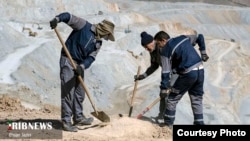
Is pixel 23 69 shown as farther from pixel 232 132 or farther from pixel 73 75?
pixel 232 132

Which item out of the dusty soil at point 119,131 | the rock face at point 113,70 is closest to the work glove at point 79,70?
the dusty soil at point 119,131

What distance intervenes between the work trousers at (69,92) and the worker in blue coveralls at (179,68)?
4.18 feet

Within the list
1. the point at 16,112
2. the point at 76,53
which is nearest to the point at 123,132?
the point at 76,53

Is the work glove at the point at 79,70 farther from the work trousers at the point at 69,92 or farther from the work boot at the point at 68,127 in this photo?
the work boot at the point at 68,127

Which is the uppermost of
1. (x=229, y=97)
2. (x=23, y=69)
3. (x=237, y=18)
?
(x=237, y=18)

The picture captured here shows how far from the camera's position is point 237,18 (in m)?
45.4

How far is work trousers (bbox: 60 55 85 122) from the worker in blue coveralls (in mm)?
1273

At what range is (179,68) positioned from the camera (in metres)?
7.29

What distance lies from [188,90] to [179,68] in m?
0.46

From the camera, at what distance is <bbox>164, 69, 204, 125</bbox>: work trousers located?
7.30 m

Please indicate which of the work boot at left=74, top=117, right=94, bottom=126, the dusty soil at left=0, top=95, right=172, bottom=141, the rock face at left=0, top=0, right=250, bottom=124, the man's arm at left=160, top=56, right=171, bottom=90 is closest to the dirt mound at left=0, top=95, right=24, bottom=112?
the dusty soil at left=0, top=95, right=172, bottom=141

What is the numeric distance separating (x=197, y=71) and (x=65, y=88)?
2.01 meters

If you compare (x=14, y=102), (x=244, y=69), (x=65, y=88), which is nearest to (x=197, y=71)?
(x=65, y=88)

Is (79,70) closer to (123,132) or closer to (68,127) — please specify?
(68,127)
